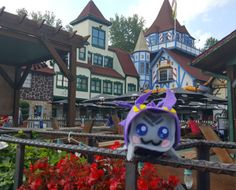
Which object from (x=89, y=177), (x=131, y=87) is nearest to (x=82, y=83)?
(x=131, y=87)

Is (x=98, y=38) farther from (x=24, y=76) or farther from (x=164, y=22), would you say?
(x=24, y=76)

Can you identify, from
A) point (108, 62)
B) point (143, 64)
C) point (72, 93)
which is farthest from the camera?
point (143, 64)

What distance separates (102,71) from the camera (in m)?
34.6

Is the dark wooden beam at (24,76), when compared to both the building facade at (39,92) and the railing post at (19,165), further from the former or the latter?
the building facade at (39,92)

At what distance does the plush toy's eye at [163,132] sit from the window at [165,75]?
34320 mm

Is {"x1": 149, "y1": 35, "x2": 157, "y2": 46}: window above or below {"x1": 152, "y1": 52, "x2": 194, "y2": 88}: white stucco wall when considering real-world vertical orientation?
above

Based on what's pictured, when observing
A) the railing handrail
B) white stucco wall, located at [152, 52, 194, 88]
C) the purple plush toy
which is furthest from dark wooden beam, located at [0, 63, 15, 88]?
white stucco wall, located at [152, 52, 194, 88]

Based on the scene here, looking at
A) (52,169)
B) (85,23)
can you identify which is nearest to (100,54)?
(85,23)

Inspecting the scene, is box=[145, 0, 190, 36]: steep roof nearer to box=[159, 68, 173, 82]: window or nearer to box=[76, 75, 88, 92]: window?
box=[159, 68, 173, 82]: window

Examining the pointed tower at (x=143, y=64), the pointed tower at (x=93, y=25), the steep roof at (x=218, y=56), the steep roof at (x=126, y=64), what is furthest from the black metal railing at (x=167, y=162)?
the pointed tower at (x=143, y=64)

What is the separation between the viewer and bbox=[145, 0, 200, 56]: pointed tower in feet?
129

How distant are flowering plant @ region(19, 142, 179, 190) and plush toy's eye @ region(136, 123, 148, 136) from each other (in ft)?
1.27

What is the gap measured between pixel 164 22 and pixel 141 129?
4400 centimetres

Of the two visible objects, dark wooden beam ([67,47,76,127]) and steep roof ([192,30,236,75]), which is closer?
steep roof ([192,30,236,75])
